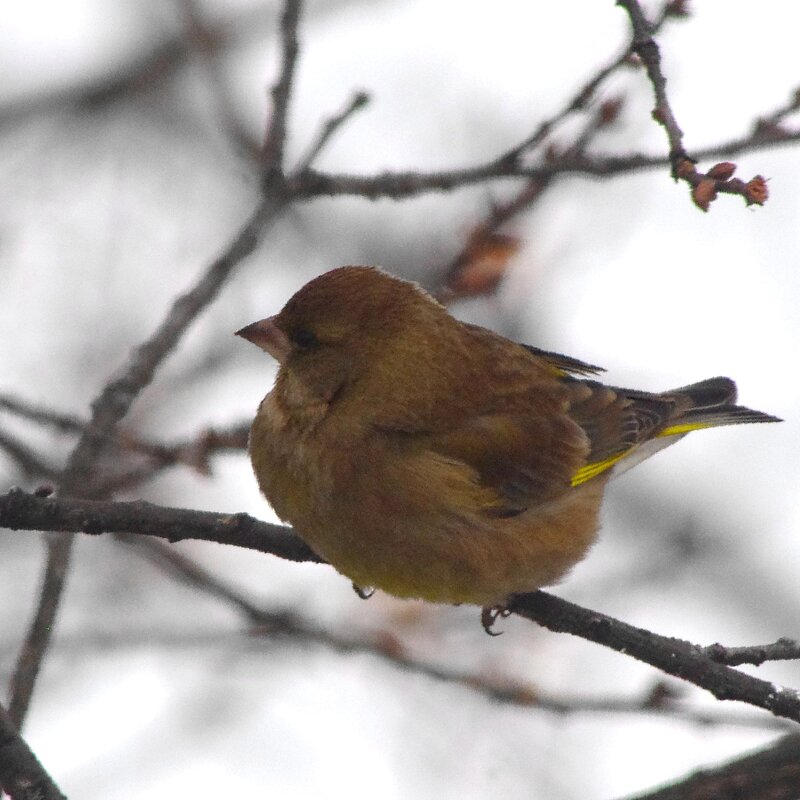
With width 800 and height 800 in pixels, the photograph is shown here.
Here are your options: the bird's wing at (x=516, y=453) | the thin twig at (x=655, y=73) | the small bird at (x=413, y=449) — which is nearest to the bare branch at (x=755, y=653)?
the small bird at (x=413, y=449)

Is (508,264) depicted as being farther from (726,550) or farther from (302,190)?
(726,550)

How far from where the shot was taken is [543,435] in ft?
19.0

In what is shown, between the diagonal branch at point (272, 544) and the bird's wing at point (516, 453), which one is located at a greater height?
the bird's wing at point (516, 453)

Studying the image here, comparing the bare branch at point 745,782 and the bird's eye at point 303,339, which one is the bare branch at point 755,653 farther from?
the bird's eye at point 303,339

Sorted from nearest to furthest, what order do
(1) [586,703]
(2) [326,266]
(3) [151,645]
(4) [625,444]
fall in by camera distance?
(1) [586,703]
(3) [151,645]
(4) [625,444]
(2) [326,266]

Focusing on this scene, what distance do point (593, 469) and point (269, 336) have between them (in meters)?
1.72

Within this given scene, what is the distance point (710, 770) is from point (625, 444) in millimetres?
2881

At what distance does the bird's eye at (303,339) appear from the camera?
17.1ft

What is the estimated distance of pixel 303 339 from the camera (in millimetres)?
5230

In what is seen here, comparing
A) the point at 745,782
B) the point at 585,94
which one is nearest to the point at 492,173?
the point at 585,94

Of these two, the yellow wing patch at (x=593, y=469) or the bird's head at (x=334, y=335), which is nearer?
the bird's head at (x=334, y=335)

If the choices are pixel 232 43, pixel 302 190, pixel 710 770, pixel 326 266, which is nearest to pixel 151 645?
pixel 302 190

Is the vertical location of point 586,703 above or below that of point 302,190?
below

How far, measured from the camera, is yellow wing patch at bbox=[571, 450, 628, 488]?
5.86 m
